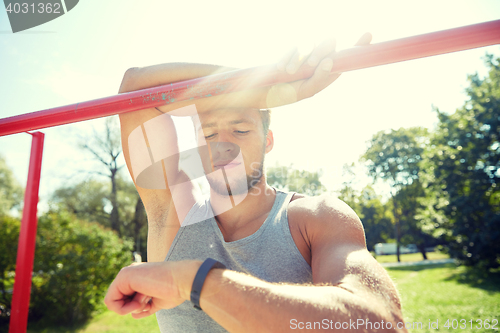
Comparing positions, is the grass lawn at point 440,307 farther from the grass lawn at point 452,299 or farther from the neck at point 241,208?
the neck at point 241,208

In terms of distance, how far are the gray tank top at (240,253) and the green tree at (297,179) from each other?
1.46 metres

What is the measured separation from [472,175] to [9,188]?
25.2m

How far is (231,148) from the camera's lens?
1.63m

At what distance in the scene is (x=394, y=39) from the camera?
1054 mm

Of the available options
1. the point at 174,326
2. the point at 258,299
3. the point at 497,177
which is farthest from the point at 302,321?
the point at 497,177

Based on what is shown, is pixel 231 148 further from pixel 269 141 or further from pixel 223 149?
pixel 269 141

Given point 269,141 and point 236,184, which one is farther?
point 269,141

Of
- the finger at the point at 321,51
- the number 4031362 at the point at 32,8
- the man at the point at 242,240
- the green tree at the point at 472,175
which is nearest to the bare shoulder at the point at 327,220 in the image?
the man at the point at 242,240

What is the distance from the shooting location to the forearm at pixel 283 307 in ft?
2.50

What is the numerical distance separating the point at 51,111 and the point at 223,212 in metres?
1.05

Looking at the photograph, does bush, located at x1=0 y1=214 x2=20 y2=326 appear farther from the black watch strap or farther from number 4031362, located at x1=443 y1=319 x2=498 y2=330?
number 4031362, located at x1=443 y1=319 x2=498 y2=330

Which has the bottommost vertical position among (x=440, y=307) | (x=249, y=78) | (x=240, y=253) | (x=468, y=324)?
(x=440, y=307)

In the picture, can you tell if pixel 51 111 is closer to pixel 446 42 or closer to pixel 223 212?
pixel 223 212

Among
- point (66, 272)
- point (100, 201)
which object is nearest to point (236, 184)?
point (66, 272)
